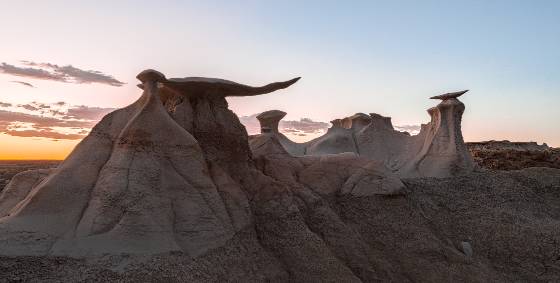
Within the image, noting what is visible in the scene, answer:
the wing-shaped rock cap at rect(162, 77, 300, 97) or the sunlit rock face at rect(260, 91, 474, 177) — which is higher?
the wing-shaped rock cap at rect(162, 77, 300, 97)

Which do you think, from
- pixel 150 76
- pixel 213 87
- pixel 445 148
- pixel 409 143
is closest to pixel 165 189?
pixel 150 76

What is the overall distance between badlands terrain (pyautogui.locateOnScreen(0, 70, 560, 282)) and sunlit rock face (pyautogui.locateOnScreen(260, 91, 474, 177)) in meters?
5.43

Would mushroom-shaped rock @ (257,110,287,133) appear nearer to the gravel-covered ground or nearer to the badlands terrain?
the badlands terrain

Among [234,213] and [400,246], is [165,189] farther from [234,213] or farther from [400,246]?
[400,246]

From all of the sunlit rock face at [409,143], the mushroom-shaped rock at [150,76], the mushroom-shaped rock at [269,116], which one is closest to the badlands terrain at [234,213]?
the mushroom-shaped rock at [150,76]

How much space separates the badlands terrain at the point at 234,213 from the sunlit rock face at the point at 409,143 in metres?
5.43

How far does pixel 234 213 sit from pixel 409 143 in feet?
64.8

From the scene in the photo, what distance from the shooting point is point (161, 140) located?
346 inches

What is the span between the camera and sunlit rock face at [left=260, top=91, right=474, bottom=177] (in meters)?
21.6

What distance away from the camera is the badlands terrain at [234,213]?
23.0 feet

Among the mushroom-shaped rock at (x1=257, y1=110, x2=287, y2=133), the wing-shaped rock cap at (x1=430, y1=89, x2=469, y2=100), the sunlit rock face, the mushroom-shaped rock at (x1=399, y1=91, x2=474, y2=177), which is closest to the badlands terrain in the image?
the mushroom-shaped rock at (x1=399, y1=91, x2=474, y2=177)

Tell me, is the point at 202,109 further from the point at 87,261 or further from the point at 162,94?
the point at 87,261

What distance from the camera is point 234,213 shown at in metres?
9.16

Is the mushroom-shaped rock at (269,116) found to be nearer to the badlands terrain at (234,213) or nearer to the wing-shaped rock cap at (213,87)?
the badlands terrain at (234,213)
